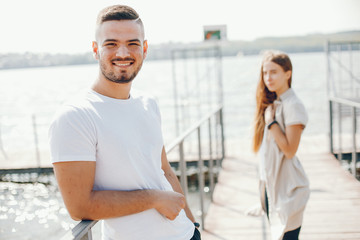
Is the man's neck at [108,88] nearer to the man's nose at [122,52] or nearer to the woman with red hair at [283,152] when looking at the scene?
the man's nose at [122,52]

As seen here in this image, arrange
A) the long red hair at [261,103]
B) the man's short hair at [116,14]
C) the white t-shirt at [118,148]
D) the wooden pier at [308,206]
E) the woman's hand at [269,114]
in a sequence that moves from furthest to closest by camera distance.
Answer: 1. the wooden pier at [308,206]
2. the long red hair at [261,103]
3. the woman's hand at [269,114]
4. the man's short hair at [116,14]
5. the white t-shirt at [118,148]

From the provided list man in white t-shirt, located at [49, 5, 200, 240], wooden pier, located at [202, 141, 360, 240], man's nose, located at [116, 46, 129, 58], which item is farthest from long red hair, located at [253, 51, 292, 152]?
man's nose, located at [116, 46, 129, 58]

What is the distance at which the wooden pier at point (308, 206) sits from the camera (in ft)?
10.6

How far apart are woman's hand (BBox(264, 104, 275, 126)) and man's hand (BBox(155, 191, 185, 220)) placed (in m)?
1.28

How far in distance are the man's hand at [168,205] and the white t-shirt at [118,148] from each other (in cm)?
2

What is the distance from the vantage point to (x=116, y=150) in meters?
1.10

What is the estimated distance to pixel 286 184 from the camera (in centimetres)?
231

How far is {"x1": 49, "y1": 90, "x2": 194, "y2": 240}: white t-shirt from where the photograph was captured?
101 centimetres

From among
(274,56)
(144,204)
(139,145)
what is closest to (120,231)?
(144,204)

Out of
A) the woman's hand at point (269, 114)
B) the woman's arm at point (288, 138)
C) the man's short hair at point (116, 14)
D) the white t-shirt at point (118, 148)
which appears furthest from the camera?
the woman's hand at point (269, 114)

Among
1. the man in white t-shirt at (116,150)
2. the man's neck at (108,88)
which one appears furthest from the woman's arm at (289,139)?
the man's neck at (108,88)

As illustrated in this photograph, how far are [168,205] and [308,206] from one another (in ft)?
9.66

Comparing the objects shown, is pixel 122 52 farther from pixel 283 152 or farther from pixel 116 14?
pixel 283 152

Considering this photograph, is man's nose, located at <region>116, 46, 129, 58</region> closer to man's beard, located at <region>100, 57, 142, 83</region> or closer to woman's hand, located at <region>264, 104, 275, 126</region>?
man's beard, located at <region>100, 57, 142, 83</region>
